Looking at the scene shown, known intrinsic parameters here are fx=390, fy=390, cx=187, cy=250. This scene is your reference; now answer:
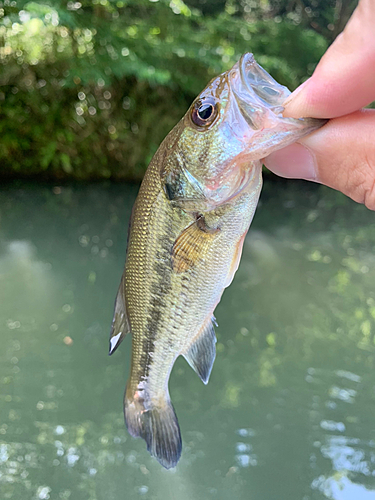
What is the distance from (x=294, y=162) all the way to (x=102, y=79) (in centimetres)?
484

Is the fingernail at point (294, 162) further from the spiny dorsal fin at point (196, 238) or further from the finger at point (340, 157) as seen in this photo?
the spiny dorsal fin at point (196, 238)

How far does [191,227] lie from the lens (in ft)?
3.54

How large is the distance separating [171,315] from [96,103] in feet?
18.3

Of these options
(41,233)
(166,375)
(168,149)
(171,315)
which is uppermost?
(168,149)

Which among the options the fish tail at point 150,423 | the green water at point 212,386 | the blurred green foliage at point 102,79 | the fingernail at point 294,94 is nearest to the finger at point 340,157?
the fingernail at point 294,94

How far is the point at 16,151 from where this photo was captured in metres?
5.79

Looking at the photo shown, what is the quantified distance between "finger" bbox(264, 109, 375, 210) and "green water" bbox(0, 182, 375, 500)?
1730 mm

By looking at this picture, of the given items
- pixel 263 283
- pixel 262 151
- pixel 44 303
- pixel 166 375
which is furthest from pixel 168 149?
pixel 263 283

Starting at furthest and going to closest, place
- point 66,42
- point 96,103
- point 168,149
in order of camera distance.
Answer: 1. point 96,103
2. point 66,42
3. point 168,149

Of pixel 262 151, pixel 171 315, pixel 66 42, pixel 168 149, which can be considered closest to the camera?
pixel 262 151

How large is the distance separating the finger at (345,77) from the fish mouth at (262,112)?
0.11 ft

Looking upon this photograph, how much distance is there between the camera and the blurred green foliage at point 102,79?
5352 millimetres

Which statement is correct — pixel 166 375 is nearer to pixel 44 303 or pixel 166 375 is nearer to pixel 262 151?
pixel 262 151

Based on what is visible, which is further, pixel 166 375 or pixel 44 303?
pixel 44 303
